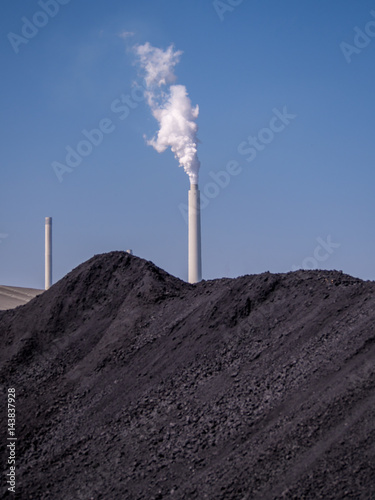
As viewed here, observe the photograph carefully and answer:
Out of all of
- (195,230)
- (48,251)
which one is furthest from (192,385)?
(48,251)

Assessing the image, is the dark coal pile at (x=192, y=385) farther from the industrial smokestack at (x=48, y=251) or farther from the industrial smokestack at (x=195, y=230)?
the industrial smokestack at (x=48, y=251)

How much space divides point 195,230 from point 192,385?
66.6ft

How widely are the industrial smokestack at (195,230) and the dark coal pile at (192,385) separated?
15443mm

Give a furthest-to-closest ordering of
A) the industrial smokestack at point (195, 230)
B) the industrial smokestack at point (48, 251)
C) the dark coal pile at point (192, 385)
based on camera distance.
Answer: the industrial smokestack at point (48, 251)
the industrial smokestack at point (195, 230)
the dark coal pile at point (192, 385)

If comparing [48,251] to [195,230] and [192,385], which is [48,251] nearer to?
[195,230]

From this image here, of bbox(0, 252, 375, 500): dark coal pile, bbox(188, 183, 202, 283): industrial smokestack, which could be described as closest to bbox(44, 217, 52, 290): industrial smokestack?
bbox(188, 183, 202, 283): industrial smokestack

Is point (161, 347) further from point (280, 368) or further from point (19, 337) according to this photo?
point (19, 337)

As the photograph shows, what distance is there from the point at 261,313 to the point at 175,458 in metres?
4.03

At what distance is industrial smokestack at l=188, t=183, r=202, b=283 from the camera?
30188mm

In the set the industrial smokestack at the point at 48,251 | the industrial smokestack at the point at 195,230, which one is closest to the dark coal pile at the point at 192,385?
the industrial smokestack at the point at 195,230

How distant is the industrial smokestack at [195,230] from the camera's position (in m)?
30.2

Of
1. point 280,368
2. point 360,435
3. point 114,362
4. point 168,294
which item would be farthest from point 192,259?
point 360,435

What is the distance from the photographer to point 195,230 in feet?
98.8

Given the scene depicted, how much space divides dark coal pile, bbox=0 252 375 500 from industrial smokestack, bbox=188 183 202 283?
1544 cm
